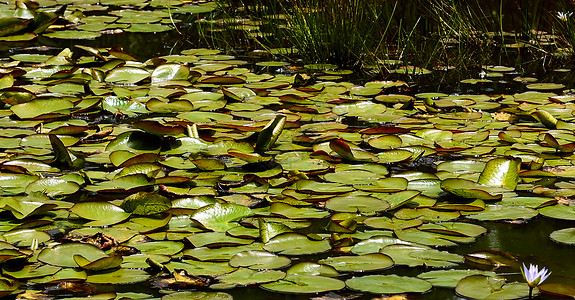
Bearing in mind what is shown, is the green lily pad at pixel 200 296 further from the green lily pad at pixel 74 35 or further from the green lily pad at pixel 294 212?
the green lily pad at pixel 74 35

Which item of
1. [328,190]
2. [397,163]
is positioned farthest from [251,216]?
[397,163]

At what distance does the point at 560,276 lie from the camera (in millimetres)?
1788

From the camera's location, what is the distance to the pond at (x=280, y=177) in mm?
1788

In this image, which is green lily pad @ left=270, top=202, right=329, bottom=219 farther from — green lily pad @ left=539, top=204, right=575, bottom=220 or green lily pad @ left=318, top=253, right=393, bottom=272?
green lily pad @ left=539, top=204, right=575, bottom=220

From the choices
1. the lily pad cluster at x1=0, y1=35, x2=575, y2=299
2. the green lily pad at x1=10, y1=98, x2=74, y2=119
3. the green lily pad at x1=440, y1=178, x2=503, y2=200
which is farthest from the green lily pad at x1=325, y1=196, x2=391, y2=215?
the green lily pad at x1=10, y1=98, x2=74, y2=119

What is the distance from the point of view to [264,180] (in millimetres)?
2445

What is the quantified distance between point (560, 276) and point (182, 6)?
179 inches

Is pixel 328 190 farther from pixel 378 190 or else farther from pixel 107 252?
pixel 107 252

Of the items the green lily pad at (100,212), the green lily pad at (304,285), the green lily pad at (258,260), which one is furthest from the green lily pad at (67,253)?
the green lily pad at (304,285)

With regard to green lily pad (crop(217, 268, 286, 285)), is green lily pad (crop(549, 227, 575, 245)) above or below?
above

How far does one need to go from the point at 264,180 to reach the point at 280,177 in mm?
78

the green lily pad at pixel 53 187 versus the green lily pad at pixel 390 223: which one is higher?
the green lily pad at pixel 390 223

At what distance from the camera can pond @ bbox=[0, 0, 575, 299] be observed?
179 centimetres

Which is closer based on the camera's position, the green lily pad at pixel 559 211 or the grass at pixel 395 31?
the green lily pad at pixel 559 211
